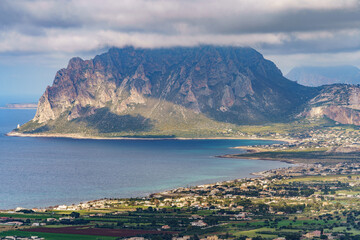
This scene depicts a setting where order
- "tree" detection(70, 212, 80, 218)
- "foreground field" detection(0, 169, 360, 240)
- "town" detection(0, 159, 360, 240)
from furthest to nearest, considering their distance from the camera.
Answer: "tree" detection(70, 212, 80, 218)
"town" detection(0, 159, 360, 240)
"foreground field" detection(0, 169, 360, 240)

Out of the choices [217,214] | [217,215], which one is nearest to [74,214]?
[217,215]

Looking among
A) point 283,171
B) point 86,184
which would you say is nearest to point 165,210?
point 86,184

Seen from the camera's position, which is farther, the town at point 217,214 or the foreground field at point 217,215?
the town at point 217,214

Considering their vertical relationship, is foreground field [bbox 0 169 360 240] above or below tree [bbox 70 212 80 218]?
below

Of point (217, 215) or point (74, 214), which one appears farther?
A: point (217, 215)

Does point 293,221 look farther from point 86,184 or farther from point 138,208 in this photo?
point 86,184

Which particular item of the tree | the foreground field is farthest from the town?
the tree

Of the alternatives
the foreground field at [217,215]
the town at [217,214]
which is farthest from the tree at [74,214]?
the town at [217,214]

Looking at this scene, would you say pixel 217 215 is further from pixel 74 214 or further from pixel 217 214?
pixel 74 214

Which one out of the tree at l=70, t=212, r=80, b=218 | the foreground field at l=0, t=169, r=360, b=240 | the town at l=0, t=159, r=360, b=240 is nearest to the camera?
the foreground field at l=0, t=169, r=360, b=240

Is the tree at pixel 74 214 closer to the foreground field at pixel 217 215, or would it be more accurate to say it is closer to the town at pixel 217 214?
the foreground field at pixel 217 215

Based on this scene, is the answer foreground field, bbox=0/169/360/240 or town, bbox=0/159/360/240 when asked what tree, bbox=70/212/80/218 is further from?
town, bbox=0/159/360/240
